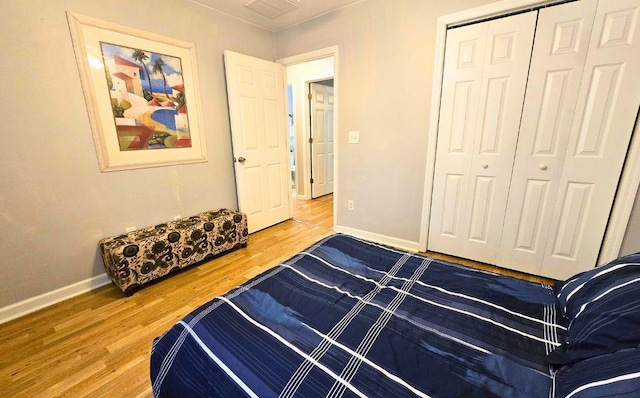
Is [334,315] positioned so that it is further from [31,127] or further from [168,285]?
[31,127]

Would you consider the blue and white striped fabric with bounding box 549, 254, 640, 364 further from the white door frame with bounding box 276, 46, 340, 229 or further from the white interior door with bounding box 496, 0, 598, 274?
the white door frame with bounding box 276, 46, 340, 229

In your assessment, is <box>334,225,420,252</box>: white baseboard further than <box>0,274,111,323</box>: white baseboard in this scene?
Yes

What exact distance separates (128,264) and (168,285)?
0.36 meters

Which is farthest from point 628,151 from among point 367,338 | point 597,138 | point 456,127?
point 367,338

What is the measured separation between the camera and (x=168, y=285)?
7.16 ft

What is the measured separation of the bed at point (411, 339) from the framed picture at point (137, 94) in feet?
6.05

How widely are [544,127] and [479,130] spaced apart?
1.39 feet

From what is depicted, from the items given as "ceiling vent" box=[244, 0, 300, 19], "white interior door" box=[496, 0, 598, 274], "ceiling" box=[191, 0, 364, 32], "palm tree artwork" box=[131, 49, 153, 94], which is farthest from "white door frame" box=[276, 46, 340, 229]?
"white interior door" box=[496, 0, 598, 274]

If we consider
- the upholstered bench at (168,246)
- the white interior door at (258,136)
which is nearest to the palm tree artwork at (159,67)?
the white interior door at (258,136)

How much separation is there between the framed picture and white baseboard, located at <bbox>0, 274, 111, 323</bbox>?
933 mm

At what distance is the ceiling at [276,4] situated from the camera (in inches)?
99.8

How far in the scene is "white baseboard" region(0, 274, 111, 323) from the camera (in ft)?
5.95

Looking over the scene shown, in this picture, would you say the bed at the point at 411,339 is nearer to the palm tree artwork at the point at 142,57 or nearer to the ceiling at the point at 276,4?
the palm tree artwork at the point at 142,57

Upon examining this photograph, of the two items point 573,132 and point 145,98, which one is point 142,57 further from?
point 573,132
